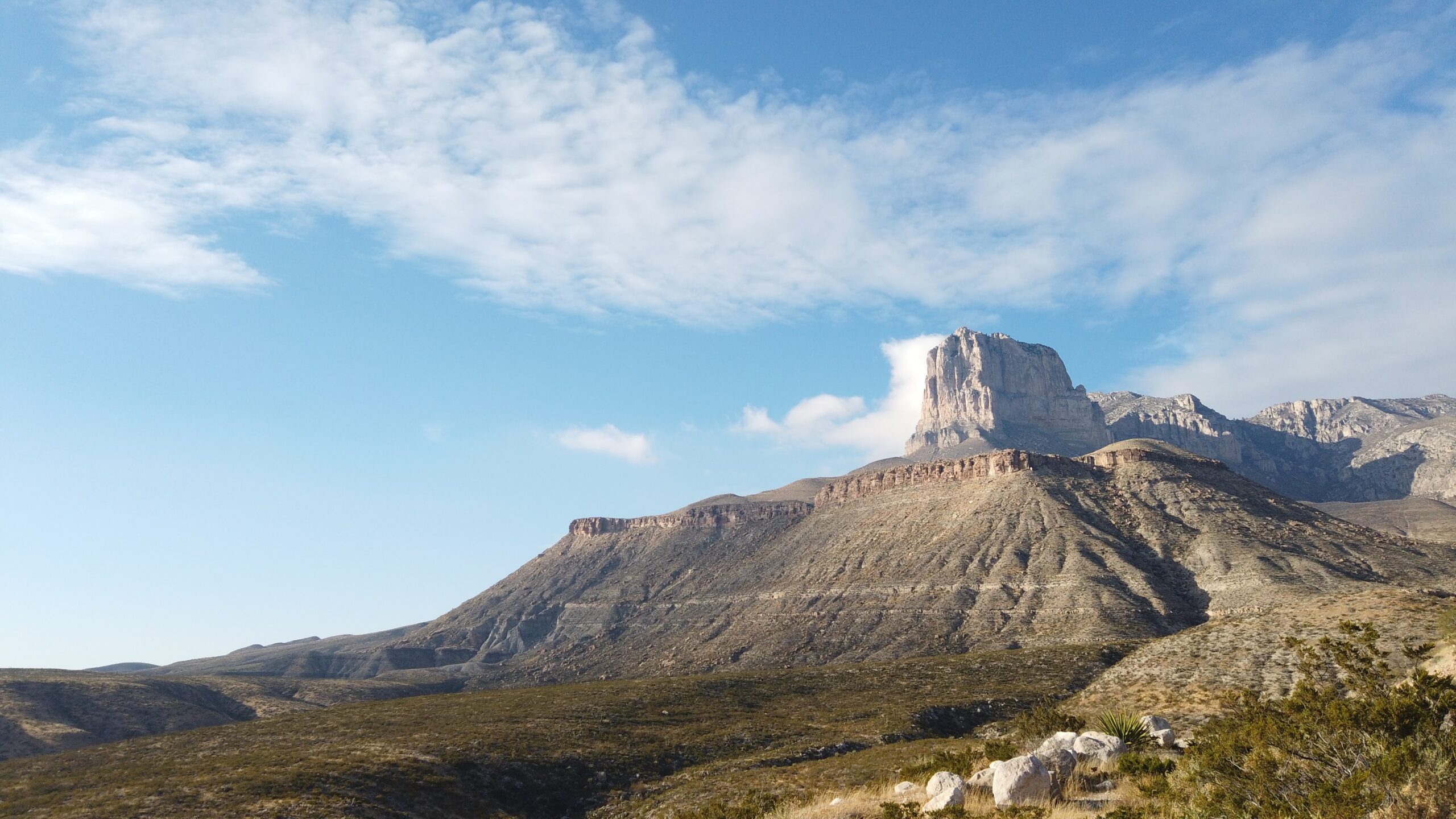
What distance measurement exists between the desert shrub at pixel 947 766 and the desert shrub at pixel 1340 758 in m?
7.07

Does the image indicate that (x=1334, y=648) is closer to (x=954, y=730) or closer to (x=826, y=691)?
(x=954, y=730)

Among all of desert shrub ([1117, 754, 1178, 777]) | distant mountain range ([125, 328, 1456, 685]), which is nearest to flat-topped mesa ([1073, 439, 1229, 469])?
distant mountain range ([125, 328, 1456, 685])

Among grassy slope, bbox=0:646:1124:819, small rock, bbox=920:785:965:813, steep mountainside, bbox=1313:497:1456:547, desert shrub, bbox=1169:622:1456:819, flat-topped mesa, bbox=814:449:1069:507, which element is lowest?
grassy slope, bbox=0:646:1124:819

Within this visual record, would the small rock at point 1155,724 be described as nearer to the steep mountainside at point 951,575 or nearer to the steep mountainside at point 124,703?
the steep mountainside at point 951,575

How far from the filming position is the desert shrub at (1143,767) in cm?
2017

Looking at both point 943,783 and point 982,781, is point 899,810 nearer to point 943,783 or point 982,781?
point 943,783

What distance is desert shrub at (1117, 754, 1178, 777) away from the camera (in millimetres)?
20172

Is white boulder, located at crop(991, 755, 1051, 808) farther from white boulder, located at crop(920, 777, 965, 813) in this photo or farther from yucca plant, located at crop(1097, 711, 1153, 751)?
yucca plant, located at crop(1097, 711, 1153, 751)

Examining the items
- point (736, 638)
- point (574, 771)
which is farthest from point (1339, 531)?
point (574, 771)

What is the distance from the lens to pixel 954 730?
53688 millimetres

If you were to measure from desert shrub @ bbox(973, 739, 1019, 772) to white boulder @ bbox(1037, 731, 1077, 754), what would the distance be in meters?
1.38

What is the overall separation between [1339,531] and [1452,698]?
11698cm

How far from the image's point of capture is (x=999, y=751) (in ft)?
87.0

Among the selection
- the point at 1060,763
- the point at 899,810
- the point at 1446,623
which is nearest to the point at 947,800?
the point at 899,810
